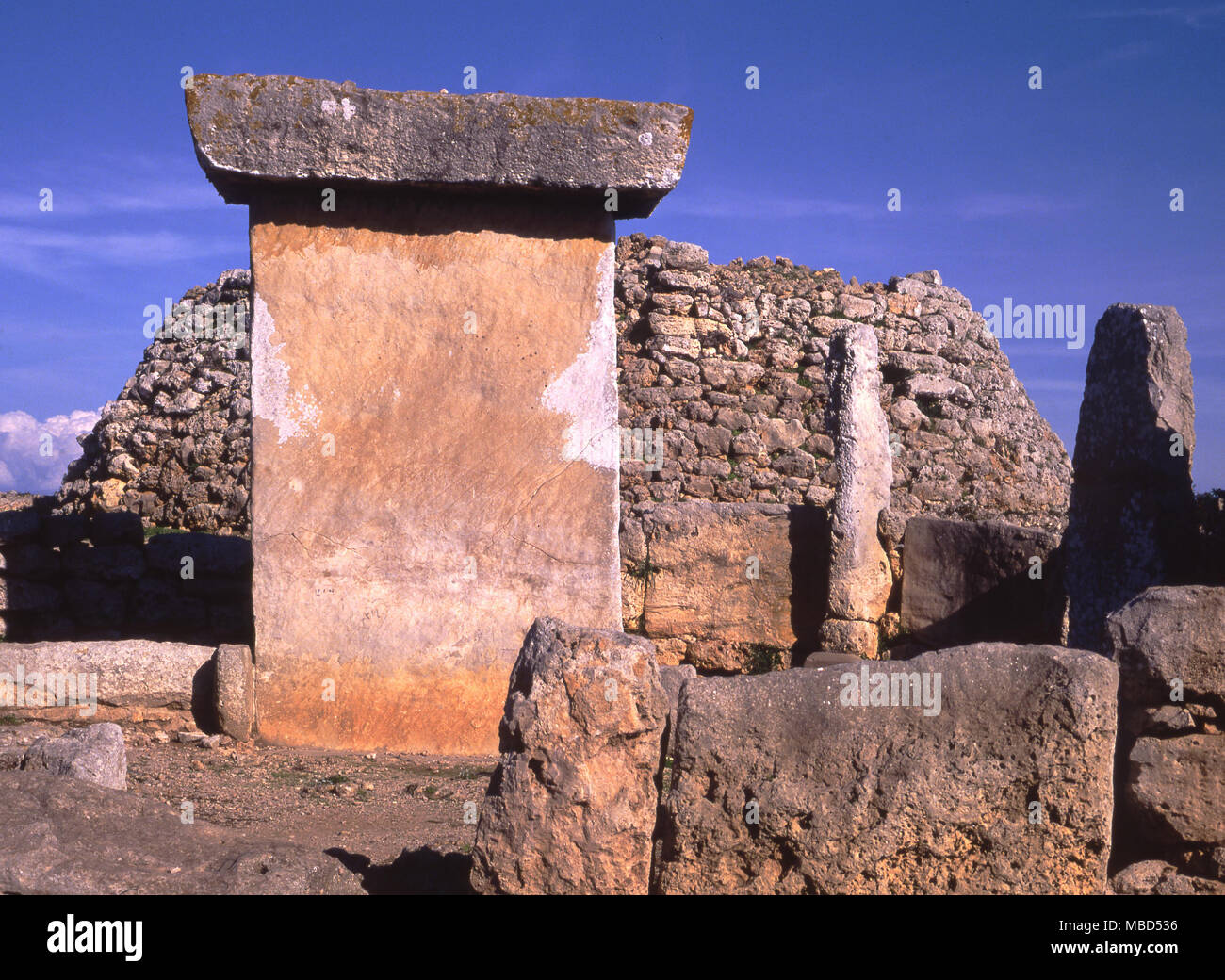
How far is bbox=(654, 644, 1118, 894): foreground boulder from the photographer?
9.24 ft

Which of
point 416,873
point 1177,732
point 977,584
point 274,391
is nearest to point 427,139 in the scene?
point 274,391

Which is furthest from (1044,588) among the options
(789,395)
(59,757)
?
(789,395)

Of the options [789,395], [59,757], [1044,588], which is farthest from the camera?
[789,395]

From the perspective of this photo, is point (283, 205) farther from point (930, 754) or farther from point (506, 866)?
point (930, 754)

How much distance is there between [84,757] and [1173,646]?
387 centimetres

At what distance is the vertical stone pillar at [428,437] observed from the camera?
5.42 metres

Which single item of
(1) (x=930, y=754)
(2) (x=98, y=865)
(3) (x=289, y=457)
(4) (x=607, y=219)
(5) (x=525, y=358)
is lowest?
(2) (x=98, y=865)

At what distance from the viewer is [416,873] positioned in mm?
3404

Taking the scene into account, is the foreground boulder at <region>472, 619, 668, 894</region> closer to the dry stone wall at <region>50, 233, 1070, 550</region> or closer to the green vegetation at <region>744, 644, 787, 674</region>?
the green vegetation at <region>744, 644, 787, 674</region>

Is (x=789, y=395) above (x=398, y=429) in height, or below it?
above

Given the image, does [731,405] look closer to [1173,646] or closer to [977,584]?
[977,584]

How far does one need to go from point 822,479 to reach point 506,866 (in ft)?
41.5

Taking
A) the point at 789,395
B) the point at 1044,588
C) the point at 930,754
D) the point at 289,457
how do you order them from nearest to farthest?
the point at 930,754
the point at 289,457
the point at 1044,588
the point at 789,395

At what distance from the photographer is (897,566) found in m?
7.86
